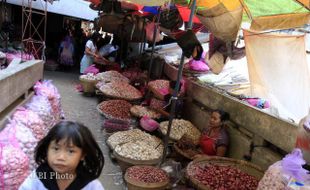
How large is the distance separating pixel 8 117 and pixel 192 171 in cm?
221

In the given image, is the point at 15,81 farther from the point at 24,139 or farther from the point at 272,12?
the point at 272,12

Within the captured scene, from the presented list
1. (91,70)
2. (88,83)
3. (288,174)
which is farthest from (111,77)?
(288,174)

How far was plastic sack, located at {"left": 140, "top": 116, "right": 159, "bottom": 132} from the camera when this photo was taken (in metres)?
6.14

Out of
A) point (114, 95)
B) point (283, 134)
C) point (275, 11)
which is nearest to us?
point (283, 134)

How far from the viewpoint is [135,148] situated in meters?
5.05

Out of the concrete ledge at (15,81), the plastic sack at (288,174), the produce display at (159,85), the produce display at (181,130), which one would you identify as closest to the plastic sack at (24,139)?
the concrete ledge at (15,81)

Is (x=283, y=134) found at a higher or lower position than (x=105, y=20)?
lower

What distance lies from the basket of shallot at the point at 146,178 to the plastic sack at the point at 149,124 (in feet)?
5.46

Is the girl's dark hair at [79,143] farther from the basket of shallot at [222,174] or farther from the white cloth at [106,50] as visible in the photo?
the white cloth at [106,50]

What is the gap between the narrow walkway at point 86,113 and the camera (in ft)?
15.8

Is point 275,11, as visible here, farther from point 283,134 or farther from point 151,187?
point 151,187

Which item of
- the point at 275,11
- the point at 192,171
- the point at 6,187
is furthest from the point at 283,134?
the point at 6,187

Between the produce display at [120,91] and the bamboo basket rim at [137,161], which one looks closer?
the bamboo basket rim at [137,161]

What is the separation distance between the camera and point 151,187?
399cm
